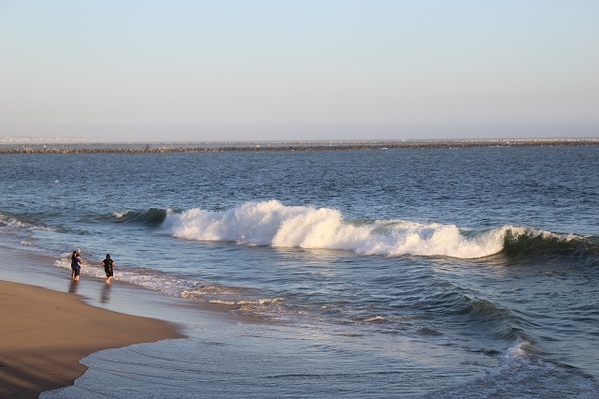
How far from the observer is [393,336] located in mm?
13086

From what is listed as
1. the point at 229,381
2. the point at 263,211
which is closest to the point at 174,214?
the point at 263,211

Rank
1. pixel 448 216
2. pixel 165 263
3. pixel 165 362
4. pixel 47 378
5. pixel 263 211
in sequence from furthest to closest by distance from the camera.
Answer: pixel 448 216 → pixel 263 211 → pixel 165 263 → pixel 165 362 → pixel 47 378

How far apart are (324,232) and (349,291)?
9738mm

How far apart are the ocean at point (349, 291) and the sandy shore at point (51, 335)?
1.17ft

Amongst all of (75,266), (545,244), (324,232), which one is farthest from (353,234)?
(75,266)

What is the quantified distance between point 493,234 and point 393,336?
1221 cm

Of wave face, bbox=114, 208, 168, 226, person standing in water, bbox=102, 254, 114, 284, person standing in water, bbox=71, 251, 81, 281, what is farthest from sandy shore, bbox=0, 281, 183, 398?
wave face, bbox=114, 208, 168, 226

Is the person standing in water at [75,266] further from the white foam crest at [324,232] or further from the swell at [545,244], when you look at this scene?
the swell at [545,244]

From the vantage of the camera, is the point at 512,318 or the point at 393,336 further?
the point at 512,318

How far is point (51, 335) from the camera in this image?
11.6m

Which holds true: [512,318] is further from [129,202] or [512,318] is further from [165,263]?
[129,202]

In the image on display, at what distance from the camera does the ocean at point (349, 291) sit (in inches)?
398

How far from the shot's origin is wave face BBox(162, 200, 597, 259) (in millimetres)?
23484

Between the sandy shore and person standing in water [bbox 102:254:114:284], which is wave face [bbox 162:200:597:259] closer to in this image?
person standing in water [bbox 102:254:114:284]
